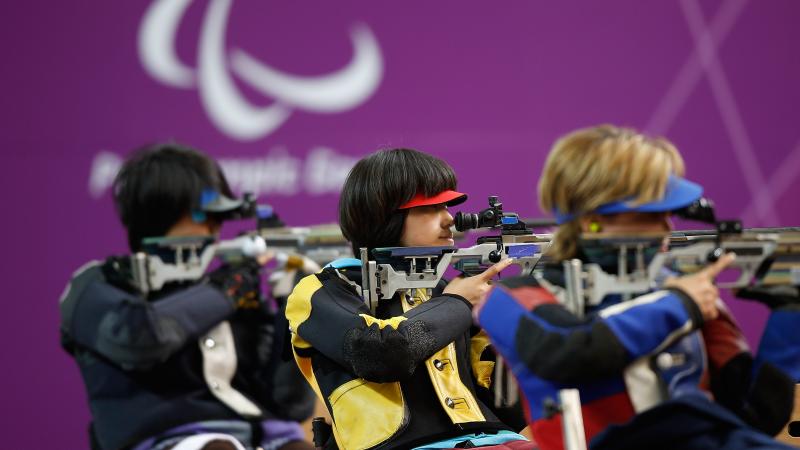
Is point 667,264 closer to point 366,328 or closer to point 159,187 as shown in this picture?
point 366,328

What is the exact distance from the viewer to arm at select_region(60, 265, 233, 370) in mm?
3283

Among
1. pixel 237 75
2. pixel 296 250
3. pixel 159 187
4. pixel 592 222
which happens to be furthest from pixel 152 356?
pixel 237 75

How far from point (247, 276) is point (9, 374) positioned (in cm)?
179

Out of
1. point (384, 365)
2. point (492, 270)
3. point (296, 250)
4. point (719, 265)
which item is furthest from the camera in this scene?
point (296, 250)

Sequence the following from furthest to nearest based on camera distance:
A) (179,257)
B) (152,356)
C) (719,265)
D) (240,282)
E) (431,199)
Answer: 1. (240,282)
2. (179,257)
3. (152,356)
4. (431,199)
5. (719,265)

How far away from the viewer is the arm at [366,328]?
2.55 metres

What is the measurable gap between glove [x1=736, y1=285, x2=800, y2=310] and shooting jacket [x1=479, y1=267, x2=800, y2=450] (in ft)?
0.09

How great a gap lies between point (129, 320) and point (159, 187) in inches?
21.5

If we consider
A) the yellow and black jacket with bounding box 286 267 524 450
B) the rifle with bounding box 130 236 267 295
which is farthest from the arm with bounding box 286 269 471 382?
the rifle with bounding box 130 236 267 295

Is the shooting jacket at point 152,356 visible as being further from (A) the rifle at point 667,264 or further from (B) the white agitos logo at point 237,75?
(B) the white agitos logo at point 237,75

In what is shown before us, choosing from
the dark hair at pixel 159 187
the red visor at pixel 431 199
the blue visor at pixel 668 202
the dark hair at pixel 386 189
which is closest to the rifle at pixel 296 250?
the dark hair at pixel 159 187

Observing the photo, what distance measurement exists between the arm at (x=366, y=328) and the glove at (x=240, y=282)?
2.93 ft

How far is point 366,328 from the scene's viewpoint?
2.58 meters

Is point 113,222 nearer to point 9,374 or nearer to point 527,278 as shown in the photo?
point 9,374
